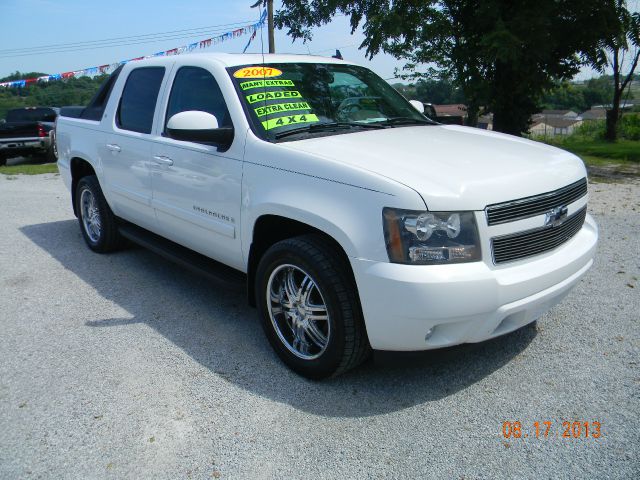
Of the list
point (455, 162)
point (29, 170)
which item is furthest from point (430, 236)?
point (29, 170)

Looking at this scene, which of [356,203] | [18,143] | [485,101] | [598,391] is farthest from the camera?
[18,143]

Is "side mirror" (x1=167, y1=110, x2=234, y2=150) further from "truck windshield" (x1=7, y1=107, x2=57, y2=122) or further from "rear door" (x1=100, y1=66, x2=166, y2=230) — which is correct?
"truck windshield" (x1=7, y1=107, x2=57, y2=122)

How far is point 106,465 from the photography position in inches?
103

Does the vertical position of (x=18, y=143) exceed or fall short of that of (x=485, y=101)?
it falls short

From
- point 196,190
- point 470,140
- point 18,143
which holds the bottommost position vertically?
point 18,143

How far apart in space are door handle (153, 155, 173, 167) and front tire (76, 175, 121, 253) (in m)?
1.48

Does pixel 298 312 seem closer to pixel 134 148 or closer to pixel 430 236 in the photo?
pixel 430 236

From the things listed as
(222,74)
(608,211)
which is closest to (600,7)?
(608,211)

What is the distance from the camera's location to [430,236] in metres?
2.73

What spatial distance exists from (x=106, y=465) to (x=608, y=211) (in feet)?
22.8

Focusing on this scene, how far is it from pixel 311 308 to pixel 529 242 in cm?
125

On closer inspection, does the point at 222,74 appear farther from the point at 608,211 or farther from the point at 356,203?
the point at 608,211

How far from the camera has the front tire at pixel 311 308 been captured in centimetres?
296
